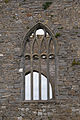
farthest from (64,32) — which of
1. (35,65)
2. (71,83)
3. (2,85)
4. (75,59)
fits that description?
(35,65)

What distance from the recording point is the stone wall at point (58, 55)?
1095 centimetres

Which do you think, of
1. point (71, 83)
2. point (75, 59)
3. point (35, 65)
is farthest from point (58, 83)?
point (35, 65)

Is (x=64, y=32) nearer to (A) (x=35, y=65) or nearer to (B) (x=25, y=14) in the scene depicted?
(B) (x=25, y=14)

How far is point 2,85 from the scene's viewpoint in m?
11.3

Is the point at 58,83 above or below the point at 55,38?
below

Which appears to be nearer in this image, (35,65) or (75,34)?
(75,34)

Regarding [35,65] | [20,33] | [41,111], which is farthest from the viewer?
[35,65]

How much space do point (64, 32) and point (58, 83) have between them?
6.97 feet

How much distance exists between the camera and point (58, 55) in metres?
11.4

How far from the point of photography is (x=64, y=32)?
11648 mm

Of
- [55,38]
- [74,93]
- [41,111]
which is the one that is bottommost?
[41,111]

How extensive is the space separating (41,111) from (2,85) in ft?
6.07

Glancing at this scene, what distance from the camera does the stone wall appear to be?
10953mm

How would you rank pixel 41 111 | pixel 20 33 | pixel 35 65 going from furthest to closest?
1. pixel 35 65
2. pixel 20 33
3. pixel 41 111
